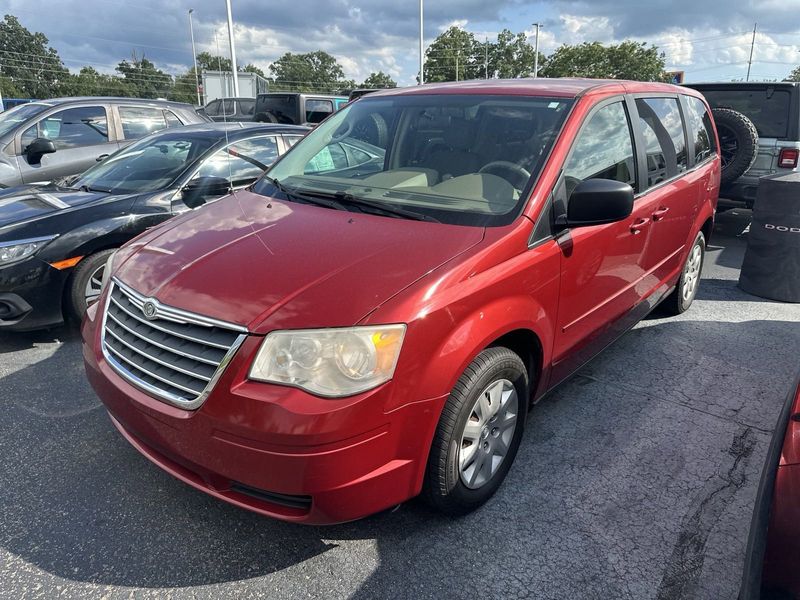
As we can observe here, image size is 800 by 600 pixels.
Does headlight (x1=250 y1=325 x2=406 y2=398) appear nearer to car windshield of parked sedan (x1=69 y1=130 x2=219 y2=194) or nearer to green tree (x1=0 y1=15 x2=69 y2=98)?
car windshield of parked sedan (x1=69 y1=130 x2=219 y2=194)

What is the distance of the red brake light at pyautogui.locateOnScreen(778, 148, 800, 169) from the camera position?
6.88 metres

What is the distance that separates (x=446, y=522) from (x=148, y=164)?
4137 mm

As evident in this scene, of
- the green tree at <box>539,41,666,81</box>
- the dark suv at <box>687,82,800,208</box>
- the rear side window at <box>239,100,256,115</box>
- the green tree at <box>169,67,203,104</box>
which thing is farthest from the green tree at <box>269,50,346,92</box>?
the dark suv at <box>687,82,800,208</box>

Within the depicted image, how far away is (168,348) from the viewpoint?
6.86ft

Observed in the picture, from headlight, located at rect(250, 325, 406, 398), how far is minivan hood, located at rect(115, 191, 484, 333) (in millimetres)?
49

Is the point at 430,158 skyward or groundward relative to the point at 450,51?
groundward

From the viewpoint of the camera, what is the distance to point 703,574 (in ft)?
7.23

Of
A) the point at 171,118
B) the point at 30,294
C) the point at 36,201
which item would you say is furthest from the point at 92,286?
the point at 171,118

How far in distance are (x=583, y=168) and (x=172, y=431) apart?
2.28 metres

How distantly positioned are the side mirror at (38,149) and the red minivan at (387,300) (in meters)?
4.78

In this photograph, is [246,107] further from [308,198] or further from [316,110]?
[308,198]

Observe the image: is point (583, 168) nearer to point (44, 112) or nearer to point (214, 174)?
point (214, 174)

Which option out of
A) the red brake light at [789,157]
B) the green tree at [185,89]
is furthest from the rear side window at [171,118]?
the green tree at [185,89]

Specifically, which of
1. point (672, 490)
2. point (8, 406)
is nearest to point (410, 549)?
point (672, 490)
